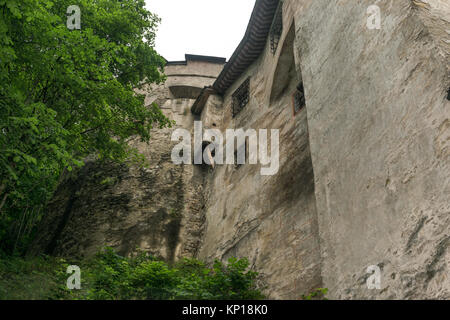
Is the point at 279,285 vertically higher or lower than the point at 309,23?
lower

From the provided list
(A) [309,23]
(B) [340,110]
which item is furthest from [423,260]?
(A) [309,23]

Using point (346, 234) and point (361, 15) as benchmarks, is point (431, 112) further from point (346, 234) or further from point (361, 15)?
point (361, 15)

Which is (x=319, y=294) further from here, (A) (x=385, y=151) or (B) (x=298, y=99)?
(B) (x=298, y=99)

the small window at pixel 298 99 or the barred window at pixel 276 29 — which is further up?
the barred window at pixel 276 29

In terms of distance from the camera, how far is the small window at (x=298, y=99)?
10.6 meters

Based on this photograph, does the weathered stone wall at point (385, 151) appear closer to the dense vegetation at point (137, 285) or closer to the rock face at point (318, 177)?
the rock face at point (318, 177)

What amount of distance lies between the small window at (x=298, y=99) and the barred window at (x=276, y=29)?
1861 mm

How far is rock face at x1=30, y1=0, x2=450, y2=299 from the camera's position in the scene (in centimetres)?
471

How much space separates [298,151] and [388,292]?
5.31 metres

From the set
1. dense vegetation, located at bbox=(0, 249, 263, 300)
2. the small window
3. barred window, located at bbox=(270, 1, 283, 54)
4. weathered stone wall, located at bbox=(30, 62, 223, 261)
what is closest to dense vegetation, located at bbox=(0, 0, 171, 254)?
weathered stone wall, located at bbox=(30, 62, 223, 261)

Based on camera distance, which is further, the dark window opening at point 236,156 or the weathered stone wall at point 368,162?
the dark window opening at point 236,156

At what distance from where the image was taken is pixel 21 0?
7004mm

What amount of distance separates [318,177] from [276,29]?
6954 millimetres

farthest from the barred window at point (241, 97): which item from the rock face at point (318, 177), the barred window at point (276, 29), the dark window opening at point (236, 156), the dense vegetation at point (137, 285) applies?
the dense vegetation at point (137, 285)
